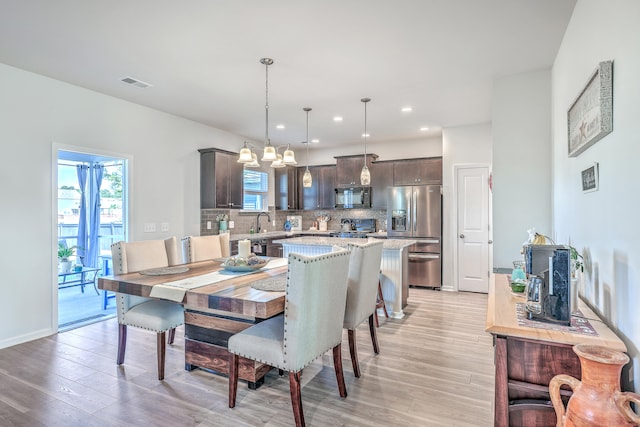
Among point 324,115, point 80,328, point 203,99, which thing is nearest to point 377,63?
point 324,115

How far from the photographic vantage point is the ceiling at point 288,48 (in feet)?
8.13

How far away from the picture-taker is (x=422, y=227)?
235 inches

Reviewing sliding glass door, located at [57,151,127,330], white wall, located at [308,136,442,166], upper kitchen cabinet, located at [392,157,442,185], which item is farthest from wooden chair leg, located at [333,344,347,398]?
white wall, located at [308,136,442,166]

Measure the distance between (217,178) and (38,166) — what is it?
2252 millimetres

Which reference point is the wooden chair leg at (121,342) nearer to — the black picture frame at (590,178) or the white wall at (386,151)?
the black picture frame at (590,178)

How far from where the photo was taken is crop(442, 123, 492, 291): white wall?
18.6 ft

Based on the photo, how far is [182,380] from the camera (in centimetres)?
264

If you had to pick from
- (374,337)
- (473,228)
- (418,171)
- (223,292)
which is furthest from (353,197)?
(223,292)

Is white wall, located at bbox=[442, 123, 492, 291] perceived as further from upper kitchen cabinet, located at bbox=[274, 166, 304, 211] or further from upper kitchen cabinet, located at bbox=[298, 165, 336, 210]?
upper kitchen cabinet, located at bbox=[274, 166, 304, 211]

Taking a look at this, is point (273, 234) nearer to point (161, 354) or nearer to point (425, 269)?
point (425, 269)

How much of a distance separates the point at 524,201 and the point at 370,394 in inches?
98.9

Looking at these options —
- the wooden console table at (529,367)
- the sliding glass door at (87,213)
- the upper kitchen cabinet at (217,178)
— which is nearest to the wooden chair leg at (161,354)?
the wooden console table at (529,367)

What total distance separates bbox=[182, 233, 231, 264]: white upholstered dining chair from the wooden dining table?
1.72 ft

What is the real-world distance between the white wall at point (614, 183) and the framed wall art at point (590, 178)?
0.13 feet
